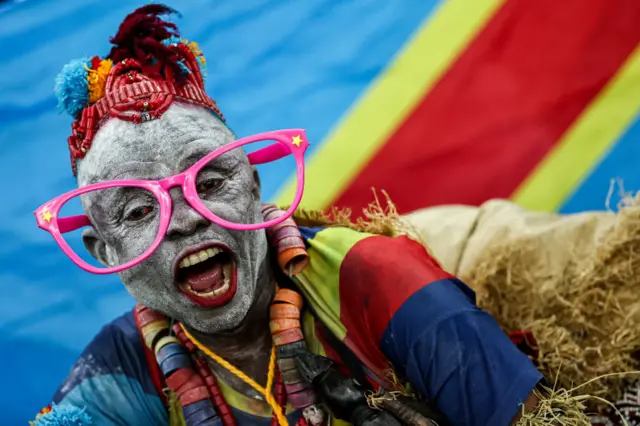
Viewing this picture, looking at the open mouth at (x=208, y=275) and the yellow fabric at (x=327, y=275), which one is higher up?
the open mouth at (x=208, y=275)

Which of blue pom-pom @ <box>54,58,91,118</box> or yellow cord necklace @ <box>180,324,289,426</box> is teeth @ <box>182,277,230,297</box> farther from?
blue pom-pom @ <box>54,58,91,118</box>

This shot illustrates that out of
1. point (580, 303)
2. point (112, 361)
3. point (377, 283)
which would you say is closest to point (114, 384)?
point (112, 361)

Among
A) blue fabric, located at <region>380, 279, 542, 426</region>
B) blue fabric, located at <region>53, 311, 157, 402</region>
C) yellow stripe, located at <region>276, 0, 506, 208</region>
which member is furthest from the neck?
yellow stripe, located at <region>276, 0, 506, 208</region>

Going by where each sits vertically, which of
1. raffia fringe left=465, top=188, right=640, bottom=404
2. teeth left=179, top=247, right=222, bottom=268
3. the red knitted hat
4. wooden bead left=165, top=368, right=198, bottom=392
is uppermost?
the red knitted hat

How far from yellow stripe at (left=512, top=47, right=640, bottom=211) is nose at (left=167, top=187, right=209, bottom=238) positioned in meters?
1.24

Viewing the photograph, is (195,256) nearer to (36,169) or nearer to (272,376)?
(272,376)

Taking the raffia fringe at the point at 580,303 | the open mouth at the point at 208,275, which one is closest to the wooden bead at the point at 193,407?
the open mouth at the point at 208,275

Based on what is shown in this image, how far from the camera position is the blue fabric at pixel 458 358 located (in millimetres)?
1214

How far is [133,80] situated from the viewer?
1331 mm

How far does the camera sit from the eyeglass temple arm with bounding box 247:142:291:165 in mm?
1348

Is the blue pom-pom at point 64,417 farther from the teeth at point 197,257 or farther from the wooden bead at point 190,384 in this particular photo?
the teeth at point 197,257

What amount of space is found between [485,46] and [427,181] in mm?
382

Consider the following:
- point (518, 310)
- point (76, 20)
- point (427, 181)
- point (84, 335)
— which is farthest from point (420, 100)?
point (84, 335)

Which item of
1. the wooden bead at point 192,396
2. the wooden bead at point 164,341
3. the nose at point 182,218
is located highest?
the nose at point 182,218
